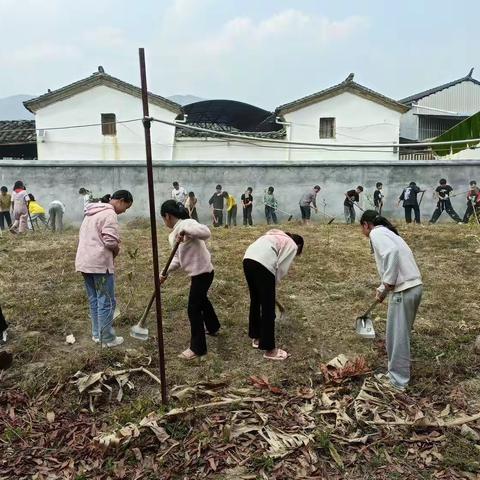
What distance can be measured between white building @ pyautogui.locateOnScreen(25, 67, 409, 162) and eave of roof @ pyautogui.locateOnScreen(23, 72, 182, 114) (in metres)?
0.03

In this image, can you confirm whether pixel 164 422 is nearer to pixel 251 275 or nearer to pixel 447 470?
pixel 251 275

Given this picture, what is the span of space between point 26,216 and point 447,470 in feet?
35.7

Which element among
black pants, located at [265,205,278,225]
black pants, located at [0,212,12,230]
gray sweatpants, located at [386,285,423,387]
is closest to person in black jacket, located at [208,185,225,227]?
black pants, located at [265,205,278,225]

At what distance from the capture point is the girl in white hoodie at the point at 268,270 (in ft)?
13.1

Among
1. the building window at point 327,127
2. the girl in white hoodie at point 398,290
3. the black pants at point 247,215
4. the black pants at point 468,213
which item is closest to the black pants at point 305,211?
the black pants at point 247,215

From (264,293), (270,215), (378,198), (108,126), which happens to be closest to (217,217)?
(270,215)

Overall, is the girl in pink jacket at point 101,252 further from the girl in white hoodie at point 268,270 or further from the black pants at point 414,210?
the black pants at point 414,210

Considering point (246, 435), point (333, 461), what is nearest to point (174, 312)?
point (246, 435)

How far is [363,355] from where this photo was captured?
4.27 metres

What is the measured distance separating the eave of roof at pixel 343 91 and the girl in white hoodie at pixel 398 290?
52.8 ft

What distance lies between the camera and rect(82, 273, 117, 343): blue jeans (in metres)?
4.23

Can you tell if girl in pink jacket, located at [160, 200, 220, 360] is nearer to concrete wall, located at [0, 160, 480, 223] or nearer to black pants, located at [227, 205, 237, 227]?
black pants, located at [227, 205, 237, 227]

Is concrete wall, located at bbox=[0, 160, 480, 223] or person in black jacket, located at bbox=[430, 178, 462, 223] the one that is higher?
concrete wall, located at bbox=[0, 160, 480, 223]

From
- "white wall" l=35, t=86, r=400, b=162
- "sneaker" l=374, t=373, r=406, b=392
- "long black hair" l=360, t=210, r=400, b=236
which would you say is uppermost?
"white wall" l=35, t=86, r=400, b=162
